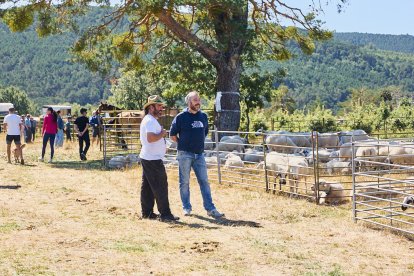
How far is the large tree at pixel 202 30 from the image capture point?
2278 centimetres

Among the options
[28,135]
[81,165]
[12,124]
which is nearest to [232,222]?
[81,165]

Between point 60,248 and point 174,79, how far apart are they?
21140 mm

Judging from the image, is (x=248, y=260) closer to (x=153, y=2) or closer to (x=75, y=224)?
(x=75, y=224)

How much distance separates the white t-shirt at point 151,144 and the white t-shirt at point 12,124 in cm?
1009

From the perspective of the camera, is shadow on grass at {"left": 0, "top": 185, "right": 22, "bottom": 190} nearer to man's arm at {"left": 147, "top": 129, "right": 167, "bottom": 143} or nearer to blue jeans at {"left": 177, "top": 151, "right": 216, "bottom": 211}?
blue jeans at {"left": 177, "top": 151, "right": 216, "bottom": 211}

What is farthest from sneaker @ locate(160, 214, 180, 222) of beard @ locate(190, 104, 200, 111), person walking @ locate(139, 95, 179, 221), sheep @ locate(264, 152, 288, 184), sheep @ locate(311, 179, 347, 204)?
sheep @ locate(264, 152, 288, 184)

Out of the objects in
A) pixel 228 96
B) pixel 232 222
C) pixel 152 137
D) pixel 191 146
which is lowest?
pixel 232 222

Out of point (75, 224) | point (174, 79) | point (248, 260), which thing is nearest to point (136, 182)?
point (75, 224)

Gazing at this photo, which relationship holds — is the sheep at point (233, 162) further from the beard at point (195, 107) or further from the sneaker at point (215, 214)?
the beard at point (195, 107)

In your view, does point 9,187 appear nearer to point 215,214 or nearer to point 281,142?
point 215,214

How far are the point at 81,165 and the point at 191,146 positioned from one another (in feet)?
32.2

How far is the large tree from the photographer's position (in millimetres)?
22781

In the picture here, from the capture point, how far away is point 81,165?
19406 mm

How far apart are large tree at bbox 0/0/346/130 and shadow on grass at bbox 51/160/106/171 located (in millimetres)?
5307
